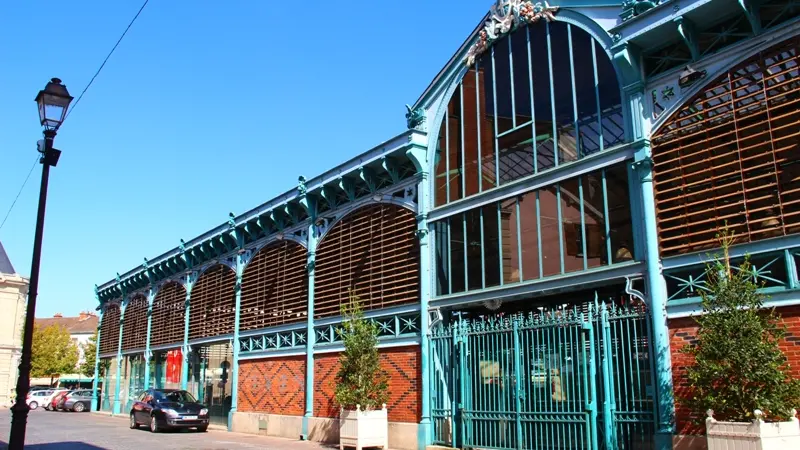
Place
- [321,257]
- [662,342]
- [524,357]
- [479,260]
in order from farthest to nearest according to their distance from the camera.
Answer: [321,257] < [479,260] < [524,357] < [662,342]

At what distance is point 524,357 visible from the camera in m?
13.3

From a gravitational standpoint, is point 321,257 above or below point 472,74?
below

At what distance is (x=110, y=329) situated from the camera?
39656mm

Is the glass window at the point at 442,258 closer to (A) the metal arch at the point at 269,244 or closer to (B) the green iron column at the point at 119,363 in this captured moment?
(A) the metal arch at the point at 269,244

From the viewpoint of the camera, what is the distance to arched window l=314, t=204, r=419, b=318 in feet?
56.6

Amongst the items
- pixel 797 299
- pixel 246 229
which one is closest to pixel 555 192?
pixel 797 299

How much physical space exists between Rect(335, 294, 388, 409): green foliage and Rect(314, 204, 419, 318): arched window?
3.85 feet

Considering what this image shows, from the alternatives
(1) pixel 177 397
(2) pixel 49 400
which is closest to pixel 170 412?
(1) pixel 177 397

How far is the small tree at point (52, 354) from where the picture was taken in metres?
71.1

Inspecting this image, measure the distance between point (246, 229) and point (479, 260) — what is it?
1180 centimetres

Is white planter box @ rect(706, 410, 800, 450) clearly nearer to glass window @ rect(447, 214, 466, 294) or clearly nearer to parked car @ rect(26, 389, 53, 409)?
glass window @ rect(447, 214, 466, 294)

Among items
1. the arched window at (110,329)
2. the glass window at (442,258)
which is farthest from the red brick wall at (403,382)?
the arched window at (110,329)

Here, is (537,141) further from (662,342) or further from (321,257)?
(321,257)

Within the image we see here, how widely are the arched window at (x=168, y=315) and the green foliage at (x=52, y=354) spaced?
4535 cm
